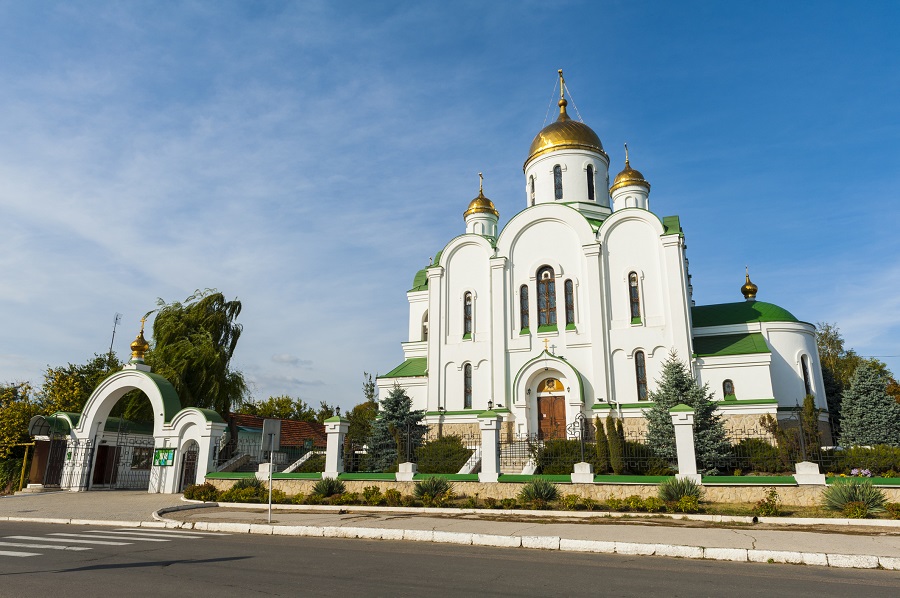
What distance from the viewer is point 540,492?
46.6 ft

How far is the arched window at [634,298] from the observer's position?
2459 centimetres

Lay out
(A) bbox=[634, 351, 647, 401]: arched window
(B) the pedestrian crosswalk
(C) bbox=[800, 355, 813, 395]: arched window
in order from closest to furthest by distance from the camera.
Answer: (B) the pedestrian crosswalk
(A) bbox=[634, 351, 647, 401]: arched window
(C) bbox=[800, 355, 813, 395]: arched window

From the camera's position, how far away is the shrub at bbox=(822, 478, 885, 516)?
37.8 ft

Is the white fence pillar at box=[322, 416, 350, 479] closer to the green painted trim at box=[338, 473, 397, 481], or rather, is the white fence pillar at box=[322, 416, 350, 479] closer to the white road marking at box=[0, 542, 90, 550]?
the green painted trim at box=[338, 473, 397, 481]

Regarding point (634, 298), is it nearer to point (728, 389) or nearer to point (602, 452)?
point (728, 389)

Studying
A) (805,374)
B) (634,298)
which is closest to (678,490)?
(634,298)

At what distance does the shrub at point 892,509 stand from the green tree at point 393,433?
39.5 feet

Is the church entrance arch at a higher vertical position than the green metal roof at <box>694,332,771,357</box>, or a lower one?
lower

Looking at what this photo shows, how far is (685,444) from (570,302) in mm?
11895

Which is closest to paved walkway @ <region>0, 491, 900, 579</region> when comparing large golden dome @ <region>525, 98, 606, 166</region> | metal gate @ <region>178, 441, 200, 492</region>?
metal gate @ <region>178, 441, 200, 492</region>

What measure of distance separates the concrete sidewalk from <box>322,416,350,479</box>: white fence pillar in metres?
2.24

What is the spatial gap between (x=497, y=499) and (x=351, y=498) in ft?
12.6

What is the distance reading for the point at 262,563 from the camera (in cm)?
765

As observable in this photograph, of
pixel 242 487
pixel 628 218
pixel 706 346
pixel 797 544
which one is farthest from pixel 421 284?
pixel 797 544
